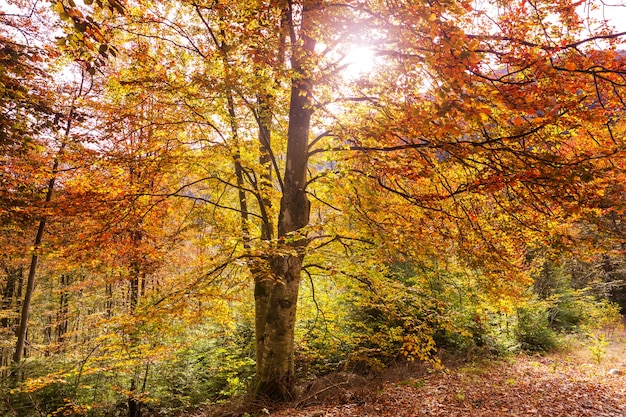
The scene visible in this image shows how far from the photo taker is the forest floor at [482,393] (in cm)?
649

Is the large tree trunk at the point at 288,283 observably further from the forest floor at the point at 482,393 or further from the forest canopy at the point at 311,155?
the forest floor at the point at 482,393

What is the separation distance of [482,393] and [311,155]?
6657 millimetres

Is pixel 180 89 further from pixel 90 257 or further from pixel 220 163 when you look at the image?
pixel 90 257

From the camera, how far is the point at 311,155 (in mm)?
7789

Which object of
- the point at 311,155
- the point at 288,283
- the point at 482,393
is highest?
the point at 311,155

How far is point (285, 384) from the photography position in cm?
689

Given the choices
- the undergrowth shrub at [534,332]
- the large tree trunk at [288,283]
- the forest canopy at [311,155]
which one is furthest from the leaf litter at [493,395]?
the undergrowth shrub at [534,332]

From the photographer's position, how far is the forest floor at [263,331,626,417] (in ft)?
21.3

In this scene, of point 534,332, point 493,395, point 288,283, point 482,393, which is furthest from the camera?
point 534,332

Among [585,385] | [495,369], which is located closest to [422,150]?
[585,385]

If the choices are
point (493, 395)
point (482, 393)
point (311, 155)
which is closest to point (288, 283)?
point (311, 155)

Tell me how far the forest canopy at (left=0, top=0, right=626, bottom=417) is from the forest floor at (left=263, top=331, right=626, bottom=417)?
38.5 inches

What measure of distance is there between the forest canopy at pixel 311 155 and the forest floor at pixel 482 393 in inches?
38.5

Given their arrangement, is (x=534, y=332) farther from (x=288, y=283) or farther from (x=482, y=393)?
(x=288, y=283)
